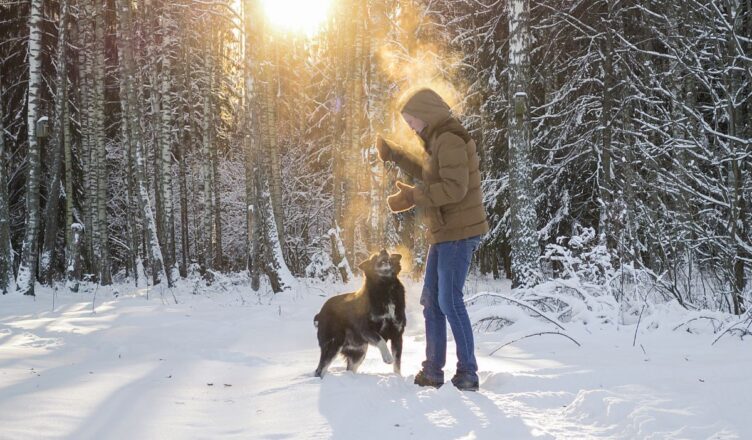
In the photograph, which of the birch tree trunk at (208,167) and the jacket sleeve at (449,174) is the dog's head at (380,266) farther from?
the birch tree trunk at (208,167)

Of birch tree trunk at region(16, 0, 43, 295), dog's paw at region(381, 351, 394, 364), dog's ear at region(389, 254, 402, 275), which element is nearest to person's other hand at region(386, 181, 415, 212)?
dog's ear at region(389, 254, 402, 275)

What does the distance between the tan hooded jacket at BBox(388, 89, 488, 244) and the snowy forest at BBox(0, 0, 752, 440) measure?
0.12 metres

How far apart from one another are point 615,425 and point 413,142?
11012 millimetres

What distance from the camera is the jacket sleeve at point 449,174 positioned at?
418cm

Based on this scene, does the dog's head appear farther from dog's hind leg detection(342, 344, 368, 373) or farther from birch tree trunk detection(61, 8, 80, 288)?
birch tree trunk detection(61, 8, 80, 288)

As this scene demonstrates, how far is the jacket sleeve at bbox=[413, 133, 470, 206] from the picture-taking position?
4.18 metres

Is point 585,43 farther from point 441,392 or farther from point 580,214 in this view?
point 441,392

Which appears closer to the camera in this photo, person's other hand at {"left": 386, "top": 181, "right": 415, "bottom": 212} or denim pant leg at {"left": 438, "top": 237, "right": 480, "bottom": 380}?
denim pant leg at {"left": 438, "top": 237, "right": 480, "bottom": 380}

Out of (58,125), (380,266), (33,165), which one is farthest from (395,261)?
(58,125)

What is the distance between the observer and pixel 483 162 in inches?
642

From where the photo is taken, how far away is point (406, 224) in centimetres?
1870

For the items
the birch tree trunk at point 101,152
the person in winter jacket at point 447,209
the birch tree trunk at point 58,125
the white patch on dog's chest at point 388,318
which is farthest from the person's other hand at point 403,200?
the birch tree trunk at point 101,152

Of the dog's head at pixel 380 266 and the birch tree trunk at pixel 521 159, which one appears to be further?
the birch tree trunk at pixel 521 159

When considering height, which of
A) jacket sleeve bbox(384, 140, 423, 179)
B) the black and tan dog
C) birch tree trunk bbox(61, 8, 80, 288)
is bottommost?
the black and tan dog
